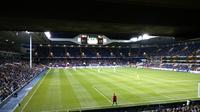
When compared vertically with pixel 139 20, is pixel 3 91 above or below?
below

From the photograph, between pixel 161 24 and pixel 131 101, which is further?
pixel 131 101

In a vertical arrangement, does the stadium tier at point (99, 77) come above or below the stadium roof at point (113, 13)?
below

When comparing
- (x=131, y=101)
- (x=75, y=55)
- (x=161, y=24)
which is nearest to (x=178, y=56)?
(x=75, y=55)

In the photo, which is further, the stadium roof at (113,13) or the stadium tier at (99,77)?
the stadium tier at (99,77)

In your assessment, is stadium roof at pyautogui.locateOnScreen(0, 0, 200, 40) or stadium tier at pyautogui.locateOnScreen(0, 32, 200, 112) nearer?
stadium roof at pyautogui.locateOnScreen(0, 0, 200, 40)

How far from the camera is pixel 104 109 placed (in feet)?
62.3

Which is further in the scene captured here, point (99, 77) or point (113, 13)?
point (99, 77)

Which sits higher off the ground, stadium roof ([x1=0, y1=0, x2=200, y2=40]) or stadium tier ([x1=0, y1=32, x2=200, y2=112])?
stadium roof ([x1=0, y1=0, x2=200, y2=40])

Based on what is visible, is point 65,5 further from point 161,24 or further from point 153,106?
point 153,106

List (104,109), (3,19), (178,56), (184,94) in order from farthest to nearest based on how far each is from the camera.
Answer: (178,56)
(184,94)
(104,109)
(3,19)

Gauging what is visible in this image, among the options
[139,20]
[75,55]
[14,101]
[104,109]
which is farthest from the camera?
[75,55]

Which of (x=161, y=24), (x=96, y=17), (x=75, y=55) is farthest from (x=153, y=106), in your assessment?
(x=75, y=55)

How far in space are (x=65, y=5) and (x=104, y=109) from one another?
14.2m

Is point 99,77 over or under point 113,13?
under
